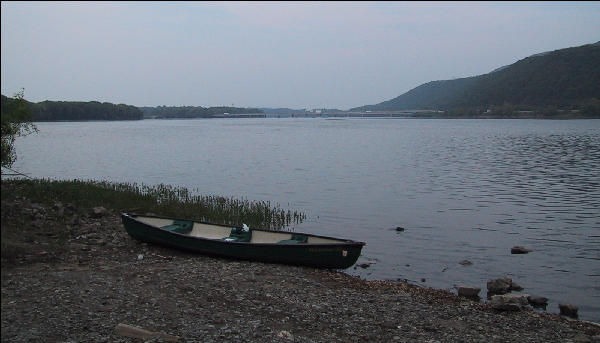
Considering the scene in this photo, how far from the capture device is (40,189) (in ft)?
75.7

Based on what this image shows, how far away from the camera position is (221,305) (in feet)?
39.8

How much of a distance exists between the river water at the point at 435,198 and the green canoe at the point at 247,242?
194 centimetres

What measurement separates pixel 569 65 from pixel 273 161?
385ft

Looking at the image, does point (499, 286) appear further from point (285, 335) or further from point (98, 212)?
point (98, 212)

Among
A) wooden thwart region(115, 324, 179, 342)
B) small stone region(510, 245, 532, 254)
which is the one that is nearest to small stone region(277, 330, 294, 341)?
wooden thwart region(115, 324, 179, 342)

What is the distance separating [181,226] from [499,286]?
1102 cm

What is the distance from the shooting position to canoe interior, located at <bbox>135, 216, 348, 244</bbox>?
60.4ft

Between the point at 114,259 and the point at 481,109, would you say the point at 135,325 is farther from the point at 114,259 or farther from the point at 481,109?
the point at 481,109

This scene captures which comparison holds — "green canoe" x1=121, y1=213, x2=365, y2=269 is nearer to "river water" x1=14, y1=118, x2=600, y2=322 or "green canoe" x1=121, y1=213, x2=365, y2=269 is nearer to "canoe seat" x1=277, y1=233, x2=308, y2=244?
"canoe seat" x1=277, y1=233, x2=308, y2=244

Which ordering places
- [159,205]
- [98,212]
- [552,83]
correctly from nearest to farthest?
[98,212] → [159,205] → [552,83]

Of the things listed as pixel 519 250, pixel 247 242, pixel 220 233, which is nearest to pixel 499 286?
pixel 519 250

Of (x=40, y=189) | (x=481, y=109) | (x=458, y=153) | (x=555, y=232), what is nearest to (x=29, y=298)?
(x=40, y=189)

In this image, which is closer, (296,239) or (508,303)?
(508,303)

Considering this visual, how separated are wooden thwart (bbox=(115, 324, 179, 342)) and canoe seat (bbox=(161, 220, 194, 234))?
9.65 metres
